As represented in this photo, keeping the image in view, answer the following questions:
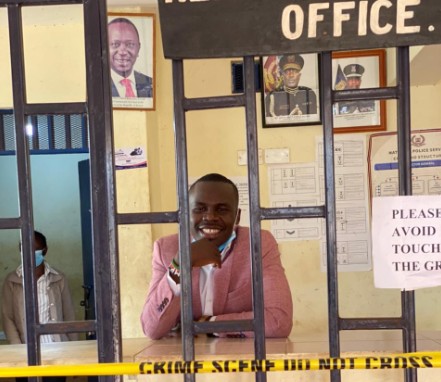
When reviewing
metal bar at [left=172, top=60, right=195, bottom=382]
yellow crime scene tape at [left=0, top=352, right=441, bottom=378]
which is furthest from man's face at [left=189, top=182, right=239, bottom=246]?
yellow crime scene tape at [left=0, top=352, right=441, bottom=378]

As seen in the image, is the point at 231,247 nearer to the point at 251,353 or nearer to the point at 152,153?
the point at 251,353

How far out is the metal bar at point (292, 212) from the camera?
114cm

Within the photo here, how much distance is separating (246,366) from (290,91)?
7.55 ft

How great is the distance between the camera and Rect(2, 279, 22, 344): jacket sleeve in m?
3.50

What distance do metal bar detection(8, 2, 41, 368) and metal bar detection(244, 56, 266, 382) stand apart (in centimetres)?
48

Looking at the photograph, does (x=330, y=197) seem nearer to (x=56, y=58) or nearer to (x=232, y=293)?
(x=232, y=293)

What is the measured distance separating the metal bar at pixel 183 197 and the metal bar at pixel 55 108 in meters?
0.21

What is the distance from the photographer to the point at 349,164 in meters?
3.19

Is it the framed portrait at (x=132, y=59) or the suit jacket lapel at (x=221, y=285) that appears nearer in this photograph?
the suit jacket lapel at (x=221, y=285)

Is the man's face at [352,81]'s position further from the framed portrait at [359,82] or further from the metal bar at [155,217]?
the metal bar at [155,217]

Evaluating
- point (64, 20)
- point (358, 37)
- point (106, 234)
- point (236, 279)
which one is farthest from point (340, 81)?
point (106, 234)

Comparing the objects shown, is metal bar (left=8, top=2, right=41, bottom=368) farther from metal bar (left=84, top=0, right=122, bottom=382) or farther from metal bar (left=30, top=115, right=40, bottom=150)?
metal bar (left=30, top=115, right=40, bottom=150)

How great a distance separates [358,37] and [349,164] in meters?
2.11

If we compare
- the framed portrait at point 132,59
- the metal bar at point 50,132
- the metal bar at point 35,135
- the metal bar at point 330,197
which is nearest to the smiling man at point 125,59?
the framed portrait at point 132,59
